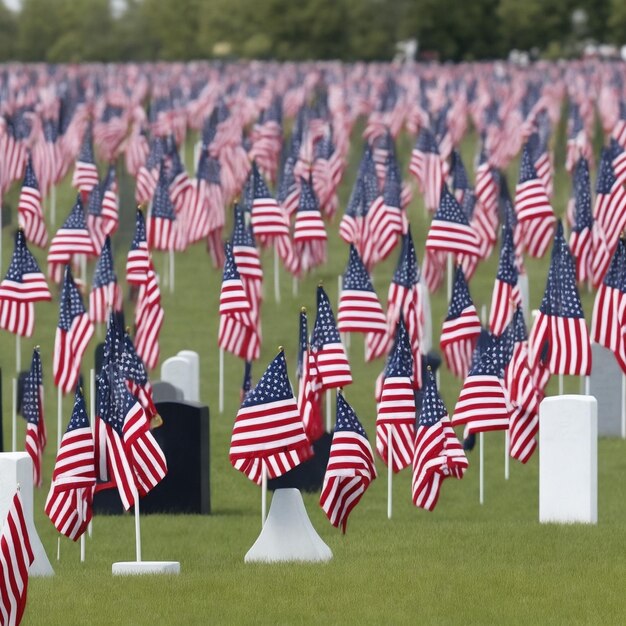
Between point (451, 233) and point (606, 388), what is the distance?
3294mm

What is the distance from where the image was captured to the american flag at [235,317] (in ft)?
81.8

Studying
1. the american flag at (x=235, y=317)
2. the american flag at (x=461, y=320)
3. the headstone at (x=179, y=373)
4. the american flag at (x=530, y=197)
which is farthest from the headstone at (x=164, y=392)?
the american flag at (x=530, y=197)

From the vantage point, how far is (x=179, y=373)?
23750 millimetres

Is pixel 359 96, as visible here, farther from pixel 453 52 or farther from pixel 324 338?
pixel 453 52

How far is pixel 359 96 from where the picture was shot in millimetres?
66062

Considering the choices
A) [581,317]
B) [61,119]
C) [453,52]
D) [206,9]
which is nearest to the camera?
[581,317]

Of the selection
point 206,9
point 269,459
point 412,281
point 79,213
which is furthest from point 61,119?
point 206,9

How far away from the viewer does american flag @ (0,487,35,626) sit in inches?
539

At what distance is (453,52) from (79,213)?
11369 centimetres

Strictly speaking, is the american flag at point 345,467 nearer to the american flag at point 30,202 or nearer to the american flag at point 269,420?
the american flag at point 269,420

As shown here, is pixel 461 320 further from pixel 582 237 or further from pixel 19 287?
pixel 582 237

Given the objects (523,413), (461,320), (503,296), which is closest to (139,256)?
(503,296)

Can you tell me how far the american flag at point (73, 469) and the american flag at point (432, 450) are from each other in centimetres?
272

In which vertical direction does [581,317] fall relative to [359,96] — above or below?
below
